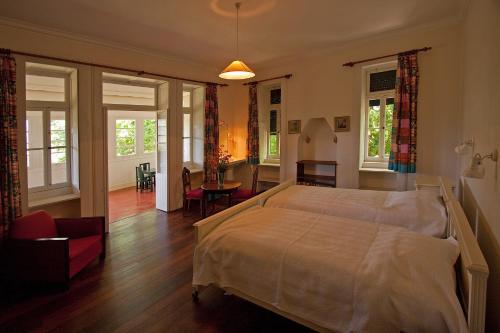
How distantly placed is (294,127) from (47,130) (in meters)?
3.87

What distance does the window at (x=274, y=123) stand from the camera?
19.1ft

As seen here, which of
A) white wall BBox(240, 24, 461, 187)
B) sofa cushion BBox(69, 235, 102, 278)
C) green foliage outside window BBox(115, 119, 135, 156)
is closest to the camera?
sofa cushion BBox(69, 235, 102, 278)

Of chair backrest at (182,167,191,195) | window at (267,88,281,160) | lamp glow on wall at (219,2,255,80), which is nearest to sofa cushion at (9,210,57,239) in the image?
chair backrest at (182,167,191,195)

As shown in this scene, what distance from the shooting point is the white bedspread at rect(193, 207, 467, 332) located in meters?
1.43

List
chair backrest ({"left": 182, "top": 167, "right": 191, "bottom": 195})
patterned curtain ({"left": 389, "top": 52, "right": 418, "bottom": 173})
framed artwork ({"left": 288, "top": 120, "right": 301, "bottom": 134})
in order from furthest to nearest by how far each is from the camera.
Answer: framed artwork ({"left": 288, "top": 120, "right": 301, "bottom": 134}) < chair backrest ({"left": 182, "top": 167, "right": 191, "bottom": 195}) < patterned curtain ({"left": 389, "top": 52, "right": 418, "bottom": 173})

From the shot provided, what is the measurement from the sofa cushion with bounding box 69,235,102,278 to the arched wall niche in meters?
3.61

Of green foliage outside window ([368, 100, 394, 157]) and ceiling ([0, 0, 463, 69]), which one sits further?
green foliage outside window ([368, 100, 394, 157])

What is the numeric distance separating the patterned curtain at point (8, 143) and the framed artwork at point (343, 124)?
4417mm

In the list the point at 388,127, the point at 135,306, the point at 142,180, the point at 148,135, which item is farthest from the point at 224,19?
the point at 148,135

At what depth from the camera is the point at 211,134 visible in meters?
5.48

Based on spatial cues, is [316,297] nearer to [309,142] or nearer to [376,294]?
[376,294]

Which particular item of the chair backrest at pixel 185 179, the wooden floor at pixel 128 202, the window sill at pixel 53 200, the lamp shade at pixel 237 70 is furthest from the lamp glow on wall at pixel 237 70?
the wooden floor at pixel 128 202

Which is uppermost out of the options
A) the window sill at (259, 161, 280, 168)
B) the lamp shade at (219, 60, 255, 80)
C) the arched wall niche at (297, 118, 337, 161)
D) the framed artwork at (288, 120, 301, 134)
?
the lamp shade at (219, 60, 255, 80)

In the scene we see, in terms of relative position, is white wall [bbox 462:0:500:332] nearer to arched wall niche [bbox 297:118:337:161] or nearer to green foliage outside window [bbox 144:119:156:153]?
arched wall niche [bbox 297:118:337:161]
